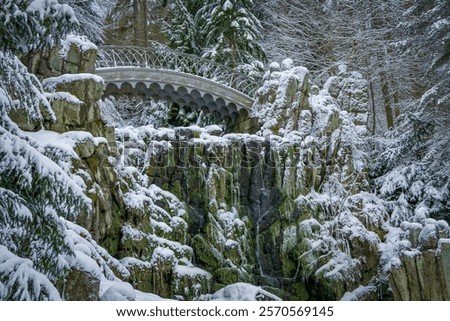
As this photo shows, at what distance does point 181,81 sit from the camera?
11.2 meters

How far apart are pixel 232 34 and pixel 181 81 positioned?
275 centimetres

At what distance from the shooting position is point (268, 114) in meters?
10.8

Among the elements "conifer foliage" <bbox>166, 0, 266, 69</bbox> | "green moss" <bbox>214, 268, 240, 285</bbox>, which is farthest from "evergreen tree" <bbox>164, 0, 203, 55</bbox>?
"green moss" <bbox>214, 268, 240, 285</bbox>

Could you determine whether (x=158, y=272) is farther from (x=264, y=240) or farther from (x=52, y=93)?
(x=52, y=93)

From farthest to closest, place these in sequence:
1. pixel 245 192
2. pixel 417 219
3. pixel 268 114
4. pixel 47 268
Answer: pixel 268 114 → pixel 245 192 → pixel 417 219 → pixel 47 268

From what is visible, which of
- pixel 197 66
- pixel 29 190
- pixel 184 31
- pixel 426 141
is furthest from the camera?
pixel 184 31

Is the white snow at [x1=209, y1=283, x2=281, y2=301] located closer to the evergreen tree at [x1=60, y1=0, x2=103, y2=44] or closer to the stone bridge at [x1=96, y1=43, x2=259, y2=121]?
the stone bridge at [x1=96, y1=43, x2=259, y2=121]

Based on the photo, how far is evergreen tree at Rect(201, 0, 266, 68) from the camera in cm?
1320

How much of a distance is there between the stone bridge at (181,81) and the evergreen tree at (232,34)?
29.2 inches

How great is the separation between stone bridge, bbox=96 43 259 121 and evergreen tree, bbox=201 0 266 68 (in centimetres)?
74

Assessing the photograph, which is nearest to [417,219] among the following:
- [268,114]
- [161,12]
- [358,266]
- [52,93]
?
[358,266]

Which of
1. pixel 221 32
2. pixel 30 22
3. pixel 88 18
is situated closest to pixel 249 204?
pixel 221 32

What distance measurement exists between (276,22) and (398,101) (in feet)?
12.0

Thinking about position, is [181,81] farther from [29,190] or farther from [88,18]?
[29,190]
